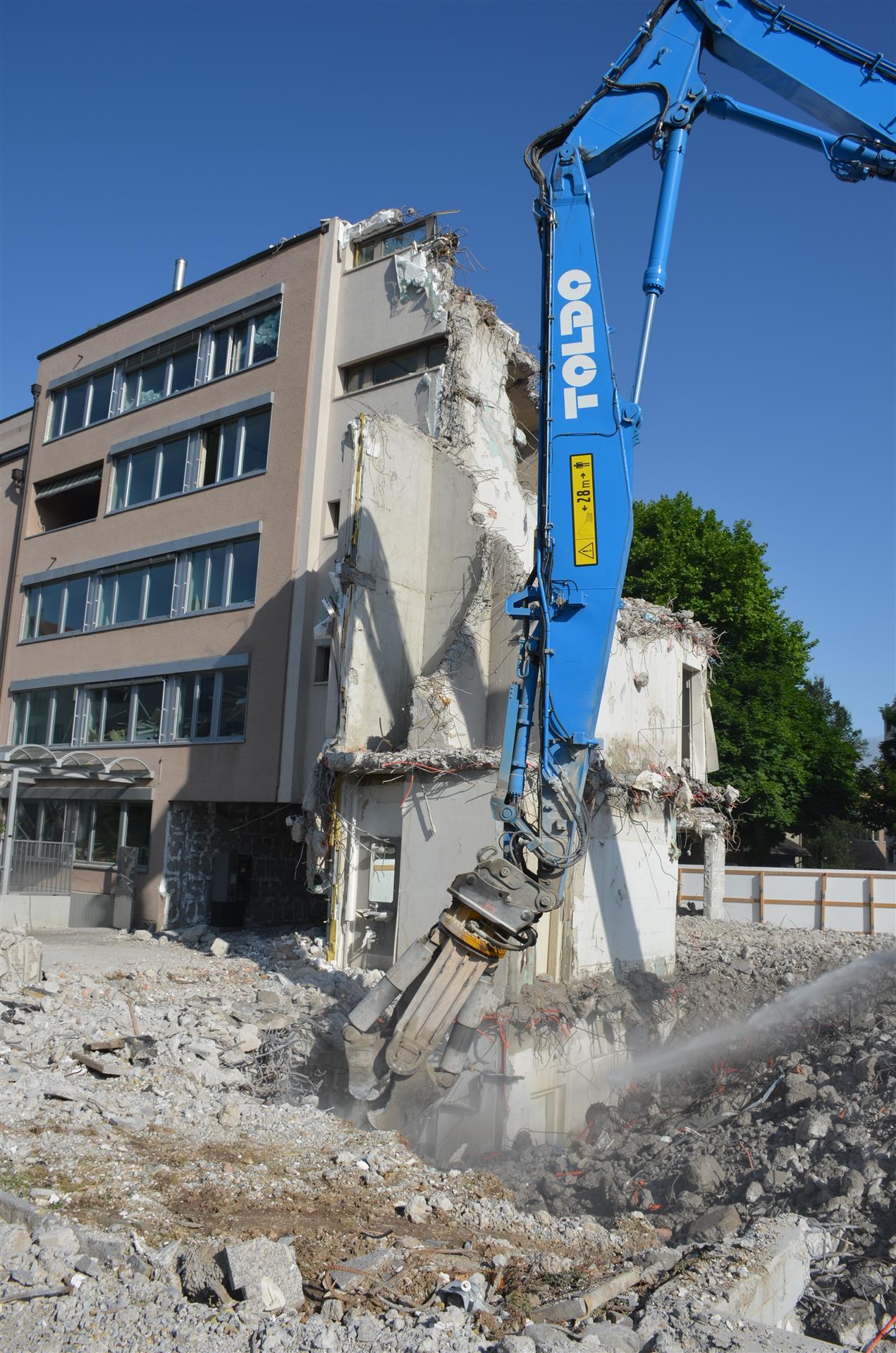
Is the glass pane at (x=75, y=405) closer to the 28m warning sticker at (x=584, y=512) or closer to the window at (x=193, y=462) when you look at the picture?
the window at (x=193, y=462)

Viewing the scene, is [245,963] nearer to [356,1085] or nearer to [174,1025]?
[174,1025]

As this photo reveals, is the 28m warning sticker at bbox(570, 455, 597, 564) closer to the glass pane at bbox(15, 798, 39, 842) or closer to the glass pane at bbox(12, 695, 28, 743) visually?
the glass pane at bbox(15, 798, 39, 842)

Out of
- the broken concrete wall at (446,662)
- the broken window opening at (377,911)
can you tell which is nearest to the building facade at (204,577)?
the broken concrete wall at (446,662)

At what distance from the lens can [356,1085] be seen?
7.46m

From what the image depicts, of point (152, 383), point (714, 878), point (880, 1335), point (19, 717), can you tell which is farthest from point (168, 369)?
point (880, 1335)

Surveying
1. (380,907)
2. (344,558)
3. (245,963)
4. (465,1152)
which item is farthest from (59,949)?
(465,1152)

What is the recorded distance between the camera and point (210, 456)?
61.8 feet

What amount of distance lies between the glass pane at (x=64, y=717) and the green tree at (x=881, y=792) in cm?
2421

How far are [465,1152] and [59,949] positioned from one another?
8.27m

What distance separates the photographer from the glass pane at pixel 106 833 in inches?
754

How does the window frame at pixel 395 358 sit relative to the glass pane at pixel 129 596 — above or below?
above

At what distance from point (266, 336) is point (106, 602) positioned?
6527 mm

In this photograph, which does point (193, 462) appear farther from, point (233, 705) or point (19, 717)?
point (19, 717)

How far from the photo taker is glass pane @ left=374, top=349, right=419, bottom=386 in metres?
16.0
